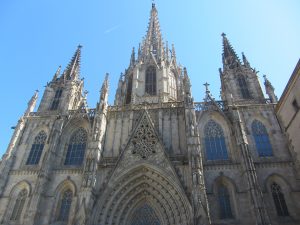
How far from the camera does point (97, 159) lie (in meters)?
20.1

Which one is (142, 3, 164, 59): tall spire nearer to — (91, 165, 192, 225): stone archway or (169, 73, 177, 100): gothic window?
(169, 73, 177, 100): gothic window

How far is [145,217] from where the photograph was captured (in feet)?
64.2

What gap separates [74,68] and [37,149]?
12.4m

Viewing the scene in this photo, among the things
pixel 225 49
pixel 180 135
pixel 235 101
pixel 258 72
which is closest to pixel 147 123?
pixel 180 135

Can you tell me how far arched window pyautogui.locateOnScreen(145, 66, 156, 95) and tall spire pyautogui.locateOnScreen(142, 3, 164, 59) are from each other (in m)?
2.69

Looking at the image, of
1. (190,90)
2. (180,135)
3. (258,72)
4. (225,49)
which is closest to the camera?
(180,135)

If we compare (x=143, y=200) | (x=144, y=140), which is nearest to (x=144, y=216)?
(x=143, y=200)

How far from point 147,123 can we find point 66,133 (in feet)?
26.3

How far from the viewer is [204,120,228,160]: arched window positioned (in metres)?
21.2

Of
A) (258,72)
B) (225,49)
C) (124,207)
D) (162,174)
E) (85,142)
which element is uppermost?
(225,49)

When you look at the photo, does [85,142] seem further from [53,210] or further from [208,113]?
[208,113]

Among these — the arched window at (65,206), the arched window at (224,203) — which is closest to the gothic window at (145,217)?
the arched window at (224,203)

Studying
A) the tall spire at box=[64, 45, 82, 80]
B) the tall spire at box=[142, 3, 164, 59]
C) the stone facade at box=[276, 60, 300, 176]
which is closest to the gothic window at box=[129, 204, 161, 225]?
the stone facade at box=[276, 60, 300, 176]

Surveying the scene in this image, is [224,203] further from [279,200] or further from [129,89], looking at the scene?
[129,89]
